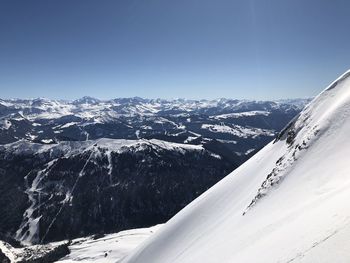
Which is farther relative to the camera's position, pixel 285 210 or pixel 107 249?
pixel 107 249

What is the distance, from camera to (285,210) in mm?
37125

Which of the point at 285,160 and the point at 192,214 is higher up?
the point at 285,160

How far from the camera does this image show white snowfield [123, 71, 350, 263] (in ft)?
74.2

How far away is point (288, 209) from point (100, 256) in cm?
13775

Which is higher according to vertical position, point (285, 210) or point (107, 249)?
point (285, 210)

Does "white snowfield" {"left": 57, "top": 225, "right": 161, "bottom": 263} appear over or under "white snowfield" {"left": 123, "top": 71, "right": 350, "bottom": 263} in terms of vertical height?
under

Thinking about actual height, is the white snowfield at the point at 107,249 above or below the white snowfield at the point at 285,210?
below

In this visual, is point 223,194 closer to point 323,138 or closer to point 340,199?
point 323,138

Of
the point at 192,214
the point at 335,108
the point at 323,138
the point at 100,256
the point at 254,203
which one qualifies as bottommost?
the point at 100,256

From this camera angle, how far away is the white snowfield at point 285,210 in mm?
22625

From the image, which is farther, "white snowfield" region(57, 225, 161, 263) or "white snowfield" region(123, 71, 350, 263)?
"white snowfield" region(57, 225, 161, 263)

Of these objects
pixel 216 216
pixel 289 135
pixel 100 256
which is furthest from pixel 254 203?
pixel 100 256

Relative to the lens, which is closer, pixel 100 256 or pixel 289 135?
pixel 289 135

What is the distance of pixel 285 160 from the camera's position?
55.7 m
